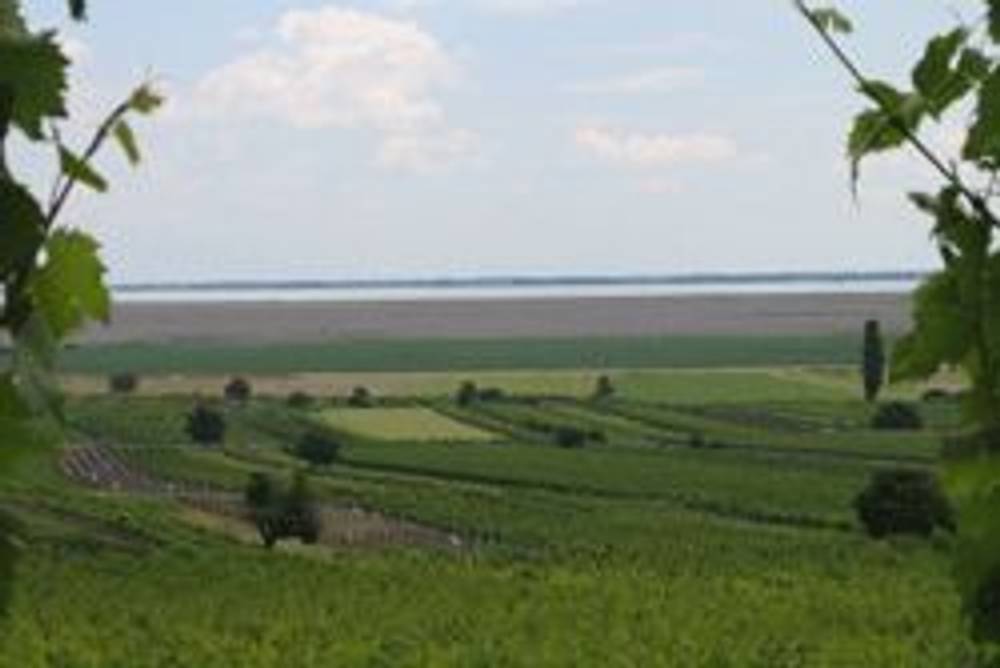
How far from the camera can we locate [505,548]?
71.4 metres

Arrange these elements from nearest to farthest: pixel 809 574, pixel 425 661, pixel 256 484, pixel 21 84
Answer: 1. pixel 21 84
2. pixel 425 661
3. pixel 809 574
4. pixel 256 484

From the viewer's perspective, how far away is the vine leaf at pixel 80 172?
1748 millimetres

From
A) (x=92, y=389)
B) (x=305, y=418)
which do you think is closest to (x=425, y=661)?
(x=305, y=418)

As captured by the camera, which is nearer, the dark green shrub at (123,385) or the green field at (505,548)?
the green field at (505,548)

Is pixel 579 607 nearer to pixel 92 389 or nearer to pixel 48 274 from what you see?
pixel 48 274

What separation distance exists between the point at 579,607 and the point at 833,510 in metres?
35.2

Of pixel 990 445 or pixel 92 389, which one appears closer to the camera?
pixel 990 445

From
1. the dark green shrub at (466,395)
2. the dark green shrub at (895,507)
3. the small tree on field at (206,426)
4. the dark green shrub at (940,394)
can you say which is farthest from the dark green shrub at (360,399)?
the dark green shrub at (940,394)

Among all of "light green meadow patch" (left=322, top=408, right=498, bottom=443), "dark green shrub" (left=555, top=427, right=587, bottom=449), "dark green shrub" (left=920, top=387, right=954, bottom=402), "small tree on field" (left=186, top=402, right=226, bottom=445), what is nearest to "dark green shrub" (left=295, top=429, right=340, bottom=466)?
"light green meadow patch" (left=322, top=408, right=498, bottom=443)

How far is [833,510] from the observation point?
79312 mm

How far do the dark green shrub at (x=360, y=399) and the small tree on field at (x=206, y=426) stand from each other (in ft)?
74.4

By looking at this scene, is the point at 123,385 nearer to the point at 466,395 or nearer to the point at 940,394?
the point at 466,395

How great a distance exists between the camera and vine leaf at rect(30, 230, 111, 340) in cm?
177

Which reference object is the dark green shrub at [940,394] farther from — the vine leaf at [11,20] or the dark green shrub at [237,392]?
the dark green shrub at [237,392]
